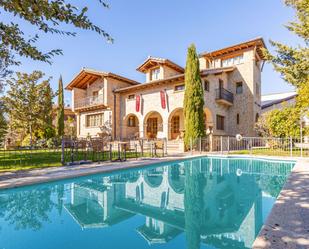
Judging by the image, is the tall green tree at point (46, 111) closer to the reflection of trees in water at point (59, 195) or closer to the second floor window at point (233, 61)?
the reflection of trees in water at point (59, 195)

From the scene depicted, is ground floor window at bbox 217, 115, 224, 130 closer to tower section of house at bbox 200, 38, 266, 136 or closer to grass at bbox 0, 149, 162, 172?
tower section of house at bbox 200, 38, 266, 136

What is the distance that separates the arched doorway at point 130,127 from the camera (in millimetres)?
23922

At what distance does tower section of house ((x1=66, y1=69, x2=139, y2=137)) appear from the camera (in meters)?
23.4

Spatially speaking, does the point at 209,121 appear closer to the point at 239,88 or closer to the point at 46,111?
the point at 239,88

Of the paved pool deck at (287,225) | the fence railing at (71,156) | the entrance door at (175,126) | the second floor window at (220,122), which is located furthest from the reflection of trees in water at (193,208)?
the entrance door at (175,126)

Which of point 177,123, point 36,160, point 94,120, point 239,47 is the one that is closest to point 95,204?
point 36,160

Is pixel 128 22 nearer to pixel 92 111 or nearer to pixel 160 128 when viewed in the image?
pixel 160 128

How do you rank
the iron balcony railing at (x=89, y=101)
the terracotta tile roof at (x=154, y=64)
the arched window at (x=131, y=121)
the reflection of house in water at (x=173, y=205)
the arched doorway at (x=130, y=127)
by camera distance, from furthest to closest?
the arched window at (x=131, y=121) < the iron balcony railing at (x=89, y=101) < the arched doorway at (x=130, y=127) < the terracotta tile roof at (x=154, y=64) < the reflection of house in water at (x=173, y=205)

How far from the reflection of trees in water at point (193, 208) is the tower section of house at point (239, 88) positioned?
542 inches

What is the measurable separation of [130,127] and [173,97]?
23.2ft

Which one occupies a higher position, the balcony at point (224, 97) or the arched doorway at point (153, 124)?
the balcony at point (224, 97)

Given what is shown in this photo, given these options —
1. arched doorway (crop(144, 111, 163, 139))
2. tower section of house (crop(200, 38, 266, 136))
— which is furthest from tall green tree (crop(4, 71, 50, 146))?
tower section of house (crop(200, 38, 266, 136))

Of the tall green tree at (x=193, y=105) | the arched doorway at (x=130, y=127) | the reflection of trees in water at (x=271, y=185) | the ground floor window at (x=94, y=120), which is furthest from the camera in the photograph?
the ground floor window at (x=94, y=120)

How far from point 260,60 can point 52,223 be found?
26.6m
